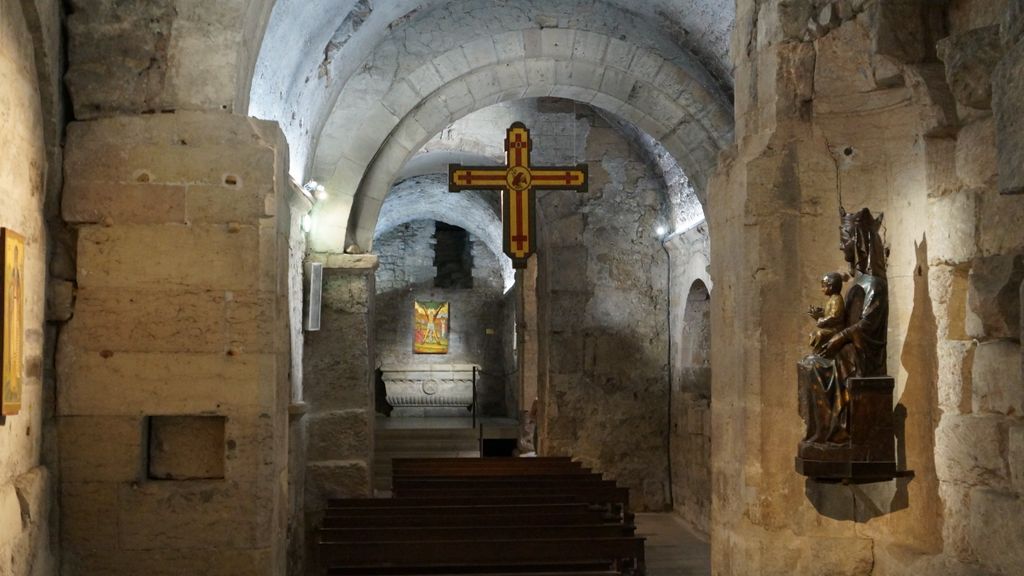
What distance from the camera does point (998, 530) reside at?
11.8ft

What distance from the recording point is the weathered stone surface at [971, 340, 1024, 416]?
354cm

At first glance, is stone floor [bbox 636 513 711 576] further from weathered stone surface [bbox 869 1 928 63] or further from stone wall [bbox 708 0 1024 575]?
weathered stone surface [bbox 869 1 928 63]

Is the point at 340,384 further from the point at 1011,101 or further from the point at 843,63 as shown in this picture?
the point at 1011,101

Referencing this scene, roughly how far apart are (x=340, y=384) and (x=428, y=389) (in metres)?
9.16

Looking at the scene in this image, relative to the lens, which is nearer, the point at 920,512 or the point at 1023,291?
the point at 1023,291

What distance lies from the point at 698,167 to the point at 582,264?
9.71 feet

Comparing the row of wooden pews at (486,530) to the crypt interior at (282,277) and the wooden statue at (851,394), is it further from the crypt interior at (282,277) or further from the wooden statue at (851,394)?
the wooden statue at (851,394)

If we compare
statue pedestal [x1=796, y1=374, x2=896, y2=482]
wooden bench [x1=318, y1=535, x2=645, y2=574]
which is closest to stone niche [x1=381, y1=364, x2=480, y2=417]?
wooden bench [x1=318, y1=535, x2=645, y2=574]

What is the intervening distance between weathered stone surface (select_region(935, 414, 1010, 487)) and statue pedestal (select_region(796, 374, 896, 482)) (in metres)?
0.22

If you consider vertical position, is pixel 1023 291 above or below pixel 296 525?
above

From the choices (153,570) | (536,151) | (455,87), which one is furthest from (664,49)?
(153,570)

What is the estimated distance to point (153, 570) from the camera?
403 centimetres

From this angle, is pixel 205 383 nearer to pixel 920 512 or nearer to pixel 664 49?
pixel 920 512

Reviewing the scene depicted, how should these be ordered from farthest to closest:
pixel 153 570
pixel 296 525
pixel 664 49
→ pixel 664 49 → pixel 296 525 → pixel 153 570
